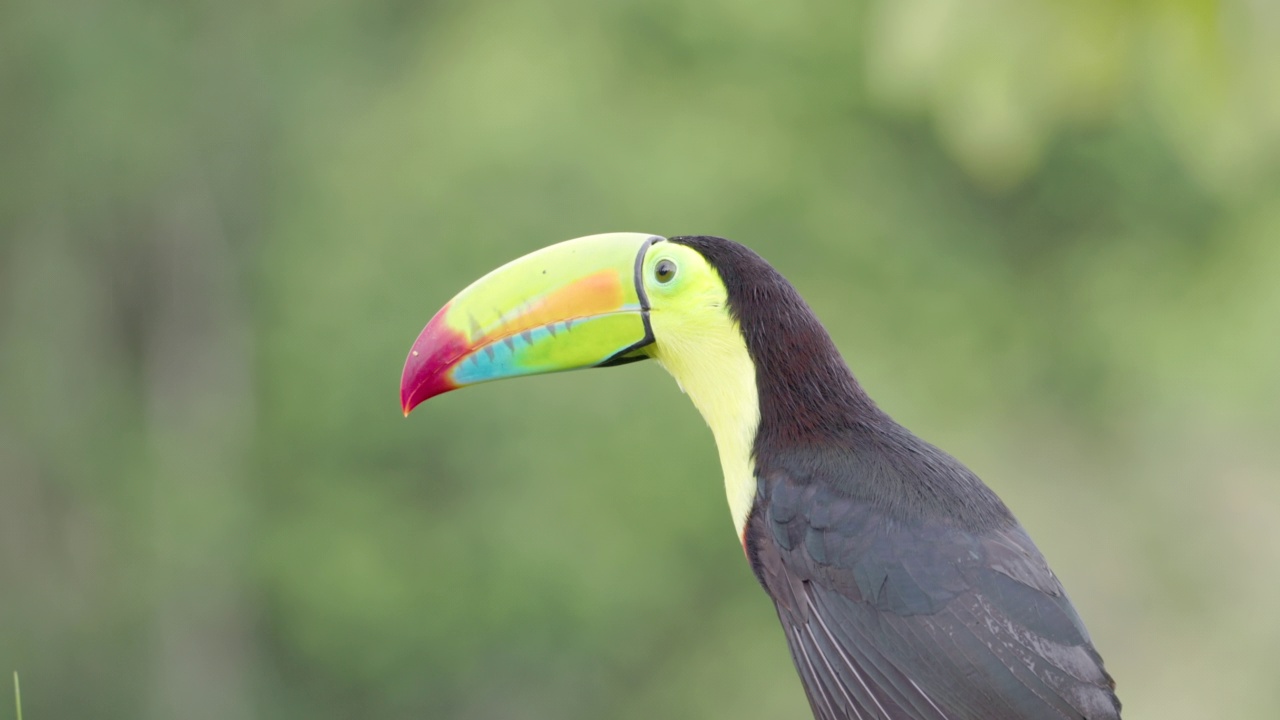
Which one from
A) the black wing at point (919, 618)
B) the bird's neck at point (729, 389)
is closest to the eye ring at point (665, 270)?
the bird's neck at point (729, 389)

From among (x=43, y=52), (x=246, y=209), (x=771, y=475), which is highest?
(x=43, y=52)

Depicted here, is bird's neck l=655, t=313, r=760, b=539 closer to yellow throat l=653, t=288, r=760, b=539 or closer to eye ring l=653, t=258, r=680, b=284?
yellow throat l=653, t=288, r=760, b=539

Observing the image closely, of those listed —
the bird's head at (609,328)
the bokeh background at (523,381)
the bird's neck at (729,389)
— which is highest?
the bokeh background at (523,381)

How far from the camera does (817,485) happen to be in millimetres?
2855

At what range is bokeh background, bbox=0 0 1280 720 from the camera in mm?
9797

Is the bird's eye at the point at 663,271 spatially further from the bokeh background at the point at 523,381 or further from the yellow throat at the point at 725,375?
the bokeh background at the point at 523,381

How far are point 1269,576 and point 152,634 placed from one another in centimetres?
852

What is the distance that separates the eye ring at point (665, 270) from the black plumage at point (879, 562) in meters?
0.07

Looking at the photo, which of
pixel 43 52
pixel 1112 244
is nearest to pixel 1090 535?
pixel 1112 244

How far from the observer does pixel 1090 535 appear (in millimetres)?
11250

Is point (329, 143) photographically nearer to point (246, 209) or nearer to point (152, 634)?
point (246, 209)

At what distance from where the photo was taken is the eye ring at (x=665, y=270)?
2.99m

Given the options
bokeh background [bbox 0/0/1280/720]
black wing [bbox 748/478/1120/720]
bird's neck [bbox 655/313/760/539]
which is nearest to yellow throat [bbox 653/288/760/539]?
bird's neck [bbox 655/313/760/539]

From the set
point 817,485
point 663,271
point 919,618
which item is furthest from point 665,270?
point 919,618
